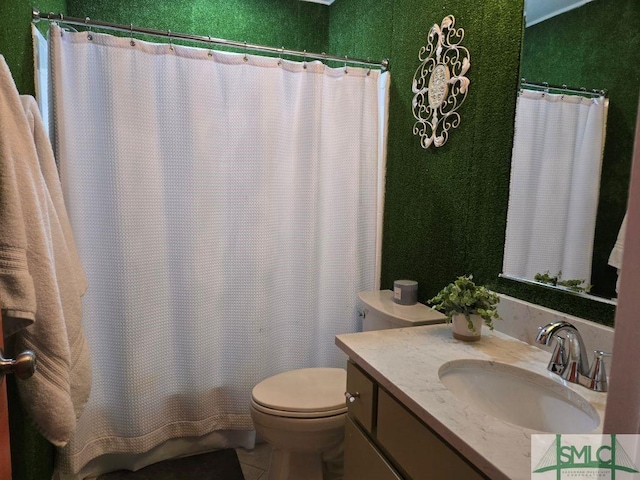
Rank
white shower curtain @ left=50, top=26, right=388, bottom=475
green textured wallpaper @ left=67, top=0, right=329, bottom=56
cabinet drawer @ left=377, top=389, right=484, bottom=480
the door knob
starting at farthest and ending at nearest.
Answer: green textured wallpaper @ left=67, top=0, right=329, bottom=56, white shower curtain @ left=50, top=26, right=388, bottom=475, cabinet drawer @ left=377, top=389, right=484, bottom=480, the door knob

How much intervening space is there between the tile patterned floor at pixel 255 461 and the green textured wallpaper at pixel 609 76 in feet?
A: 5.46

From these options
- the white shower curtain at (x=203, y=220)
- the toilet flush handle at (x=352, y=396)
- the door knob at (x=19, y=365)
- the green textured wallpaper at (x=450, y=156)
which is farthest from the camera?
the white shower curtain at (x=203, y=220)

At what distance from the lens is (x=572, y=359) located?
108cm

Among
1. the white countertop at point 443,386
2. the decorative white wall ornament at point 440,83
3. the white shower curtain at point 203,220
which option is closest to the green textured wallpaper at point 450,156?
the decorative white wall ornament at point 440,83

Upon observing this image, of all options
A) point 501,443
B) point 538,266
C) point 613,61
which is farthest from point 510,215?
point 501,443

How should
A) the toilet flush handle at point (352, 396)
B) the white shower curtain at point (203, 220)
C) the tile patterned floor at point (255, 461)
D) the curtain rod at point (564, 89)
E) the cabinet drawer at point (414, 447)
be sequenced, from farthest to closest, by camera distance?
the tile patterned floor at point (255, 461) → the white shower curtain at point (203, 220) → the toilet flush handle at point (352, 396) → the curtain rod at point (564, 89) → the cabinet drawer at point (414, 447)

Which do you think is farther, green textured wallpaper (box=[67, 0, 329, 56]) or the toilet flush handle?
green textured wallpaper (box=[67, 0, 329, 56])

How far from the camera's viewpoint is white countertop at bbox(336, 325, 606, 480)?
777 mm

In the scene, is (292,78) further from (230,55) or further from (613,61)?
(613,61)

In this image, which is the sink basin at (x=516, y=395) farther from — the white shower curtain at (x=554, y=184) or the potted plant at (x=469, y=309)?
the white shower curtain at (x=554, y=184)

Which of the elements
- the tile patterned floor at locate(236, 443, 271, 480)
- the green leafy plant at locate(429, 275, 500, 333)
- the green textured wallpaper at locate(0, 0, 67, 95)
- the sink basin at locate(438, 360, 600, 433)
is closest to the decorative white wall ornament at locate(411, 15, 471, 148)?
the green leafy plant at locate(429, 275, 500, 333)

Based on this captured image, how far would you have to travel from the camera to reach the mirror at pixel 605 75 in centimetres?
107

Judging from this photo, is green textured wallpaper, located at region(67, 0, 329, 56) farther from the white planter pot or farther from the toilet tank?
the white planter pot

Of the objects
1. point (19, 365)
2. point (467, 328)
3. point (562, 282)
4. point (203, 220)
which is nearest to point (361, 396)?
point (467, 328)
